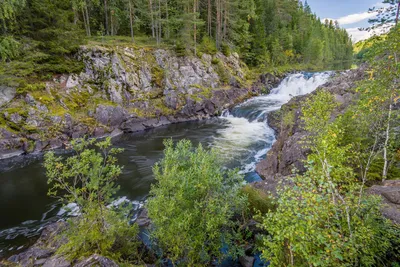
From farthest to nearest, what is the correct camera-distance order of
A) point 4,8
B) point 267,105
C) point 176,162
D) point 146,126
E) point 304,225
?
point 267,105
point 146,126
point 4,8
point 176,162
point 304,225

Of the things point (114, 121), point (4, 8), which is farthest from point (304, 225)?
point (4, 8)

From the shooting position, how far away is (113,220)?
22.6 feet

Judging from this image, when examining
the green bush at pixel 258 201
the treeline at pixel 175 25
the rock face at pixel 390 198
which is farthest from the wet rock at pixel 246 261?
the treeline at pixel 175 25

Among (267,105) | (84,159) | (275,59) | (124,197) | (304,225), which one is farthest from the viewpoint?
(275,59)

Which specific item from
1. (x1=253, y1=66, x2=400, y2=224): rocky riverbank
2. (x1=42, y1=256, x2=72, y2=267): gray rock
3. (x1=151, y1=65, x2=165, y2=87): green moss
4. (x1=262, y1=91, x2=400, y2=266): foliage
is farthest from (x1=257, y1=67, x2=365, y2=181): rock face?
(x1=151, y1=65, x2=165, y2=87): green moss

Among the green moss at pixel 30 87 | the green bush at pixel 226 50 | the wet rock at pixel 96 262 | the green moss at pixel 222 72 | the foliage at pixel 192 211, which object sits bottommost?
the wet rock at pixel 96 262

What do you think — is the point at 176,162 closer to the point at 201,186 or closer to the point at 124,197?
the point at 201,186

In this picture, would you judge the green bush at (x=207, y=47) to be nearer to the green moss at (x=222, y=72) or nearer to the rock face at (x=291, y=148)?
the green moss at (x=222, y=72)

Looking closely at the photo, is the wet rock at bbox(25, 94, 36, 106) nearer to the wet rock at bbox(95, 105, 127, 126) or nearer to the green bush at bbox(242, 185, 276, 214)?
the wet rock at bbox(95, 105, 127, 126)

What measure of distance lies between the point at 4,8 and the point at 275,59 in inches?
1791

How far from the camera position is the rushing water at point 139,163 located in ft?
34.8

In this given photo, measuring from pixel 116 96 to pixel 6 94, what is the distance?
925 cm

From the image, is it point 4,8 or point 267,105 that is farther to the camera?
point 267,105

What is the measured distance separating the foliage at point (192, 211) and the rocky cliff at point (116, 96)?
16.8 meters
